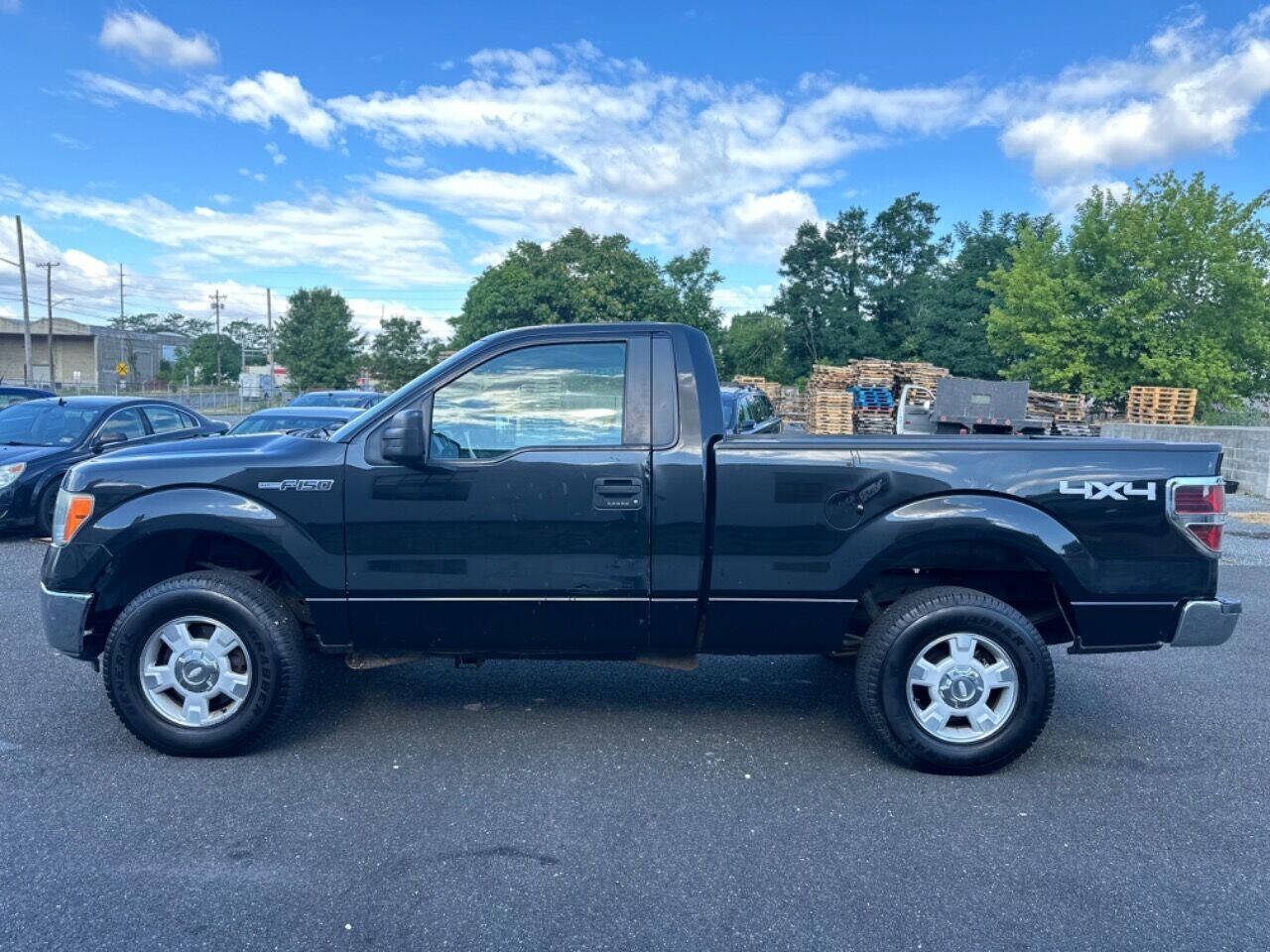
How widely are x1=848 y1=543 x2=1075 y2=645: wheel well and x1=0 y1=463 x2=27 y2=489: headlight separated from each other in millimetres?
8633

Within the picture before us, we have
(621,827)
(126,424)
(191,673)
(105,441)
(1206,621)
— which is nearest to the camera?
(621,827)

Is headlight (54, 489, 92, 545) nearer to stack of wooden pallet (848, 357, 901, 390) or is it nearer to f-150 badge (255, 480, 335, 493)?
f-150 badge (255, 480, 335, 493)

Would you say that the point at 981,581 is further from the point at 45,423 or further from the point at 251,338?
the point at 251,338

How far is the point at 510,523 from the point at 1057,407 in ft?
76.4

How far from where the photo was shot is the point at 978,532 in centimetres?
385

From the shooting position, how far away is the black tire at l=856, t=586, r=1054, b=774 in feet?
12.5

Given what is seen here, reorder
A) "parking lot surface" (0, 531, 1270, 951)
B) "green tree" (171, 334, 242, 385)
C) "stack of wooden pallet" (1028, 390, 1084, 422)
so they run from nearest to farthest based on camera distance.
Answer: "parking lot surface" (0, 531, 1270, 951) → "stack of wooden pallet" (1028, 390, 1084, 422) → "green tree" (171, 334, 242, 385)

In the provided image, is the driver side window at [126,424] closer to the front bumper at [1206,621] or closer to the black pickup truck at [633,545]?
the black pickup truck at [633,545]

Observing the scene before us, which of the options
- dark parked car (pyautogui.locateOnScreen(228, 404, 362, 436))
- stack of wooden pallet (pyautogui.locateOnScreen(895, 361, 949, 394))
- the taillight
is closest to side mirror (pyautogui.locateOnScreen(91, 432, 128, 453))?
dark parked car (pyautogui.locateOnScreen(228, 404, 362, 436))

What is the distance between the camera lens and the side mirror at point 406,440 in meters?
3.75

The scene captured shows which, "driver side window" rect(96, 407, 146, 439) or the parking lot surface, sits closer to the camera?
the parking lot surface

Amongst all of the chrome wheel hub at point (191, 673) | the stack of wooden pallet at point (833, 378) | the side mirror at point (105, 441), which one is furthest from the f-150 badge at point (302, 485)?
the stack of wooden pallet at point (833, 378)

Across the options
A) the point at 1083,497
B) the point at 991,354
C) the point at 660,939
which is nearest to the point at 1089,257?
the point at 991,354

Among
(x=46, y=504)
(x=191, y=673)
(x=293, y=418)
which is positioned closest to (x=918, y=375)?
(x=293, y=418)
